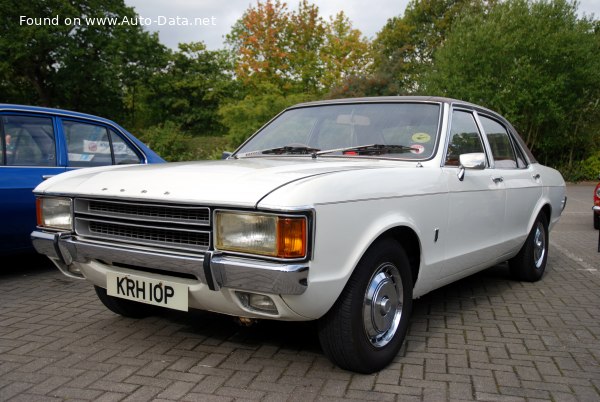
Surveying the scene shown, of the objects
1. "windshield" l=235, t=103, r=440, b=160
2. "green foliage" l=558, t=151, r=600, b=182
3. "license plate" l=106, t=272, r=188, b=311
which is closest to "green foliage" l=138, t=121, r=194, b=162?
"green foliage" l=558, t=151, r=600, b=182

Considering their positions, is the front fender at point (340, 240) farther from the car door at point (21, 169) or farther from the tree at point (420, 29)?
the tree at point (420, 29)

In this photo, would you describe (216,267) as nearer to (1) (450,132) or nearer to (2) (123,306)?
(2) (123,306)

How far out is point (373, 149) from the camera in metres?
3.73

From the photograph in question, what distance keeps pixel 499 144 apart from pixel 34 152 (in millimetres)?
4422

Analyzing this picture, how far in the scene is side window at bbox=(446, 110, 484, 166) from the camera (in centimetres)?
381

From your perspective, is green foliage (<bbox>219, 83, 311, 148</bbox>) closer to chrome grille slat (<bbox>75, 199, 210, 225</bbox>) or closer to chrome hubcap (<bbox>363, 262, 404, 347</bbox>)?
chrome grille slat (<bbox>75, 199, 210, 225</bbox>)

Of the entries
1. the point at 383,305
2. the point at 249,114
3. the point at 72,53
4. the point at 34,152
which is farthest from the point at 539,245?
the point at 72,53

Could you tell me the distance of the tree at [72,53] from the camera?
27.8 meters

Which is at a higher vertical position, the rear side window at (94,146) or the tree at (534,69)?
the tree at (534,69)

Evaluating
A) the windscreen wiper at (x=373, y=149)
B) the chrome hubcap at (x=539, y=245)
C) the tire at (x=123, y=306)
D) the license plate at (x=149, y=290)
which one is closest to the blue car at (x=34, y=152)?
the tire at (x=123, y=306)

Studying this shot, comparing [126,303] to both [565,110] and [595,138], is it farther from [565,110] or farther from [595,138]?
[595,138]

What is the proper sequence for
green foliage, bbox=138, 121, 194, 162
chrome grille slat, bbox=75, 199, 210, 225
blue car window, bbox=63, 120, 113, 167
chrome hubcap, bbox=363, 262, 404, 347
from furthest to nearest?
1. green foliage, bbox=138, 121, 194, 162
2. blue car window, bbox=63, 120, 113, 167
3. chrome hubcap, bbox=363, 262, 404, 347
4. chrome grille slat, bbox=75, 199, 210, 225

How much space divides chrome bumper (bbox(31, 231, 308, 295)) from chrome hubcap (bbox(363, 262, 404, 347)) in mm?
643

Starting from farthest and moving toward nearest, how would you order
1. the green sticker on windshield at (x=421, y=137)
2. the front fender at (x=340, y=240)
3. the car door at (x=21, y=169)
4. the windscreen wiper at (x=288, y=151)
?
the car door at (x=21, y=169)
the windscreen wiper at (x=288, y=151)
the green sticker on windshield at (x=421, y=137)
the front fender at (x=340, y=240)
